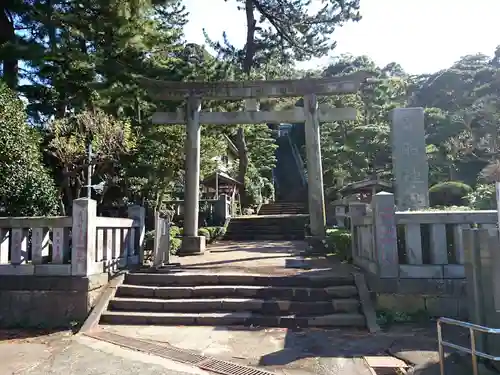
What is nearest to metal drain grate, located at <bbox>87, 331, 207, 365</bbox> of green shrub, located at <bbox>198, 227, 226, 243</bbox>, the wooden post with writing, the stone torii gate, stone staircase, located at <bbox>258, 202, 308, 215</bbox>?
the wooden post with writing

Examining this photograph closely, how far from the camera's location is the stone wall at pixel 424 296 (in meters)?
6.31

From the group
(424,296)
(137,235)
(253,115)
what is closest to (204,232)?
(253,115)

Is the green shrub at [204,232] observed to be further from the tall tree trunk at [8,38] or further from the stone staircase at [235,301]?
the stone staircase at [235,301]

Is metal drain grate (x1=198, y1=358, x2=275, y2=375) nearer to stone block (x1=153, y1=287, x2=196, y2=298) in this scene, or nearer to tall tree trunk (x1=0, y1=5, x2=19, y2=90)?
stone block (x1=153, y1=287, x2=196, y2=298)

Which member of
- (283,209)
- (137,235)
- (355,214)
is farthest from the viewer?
(283,209)

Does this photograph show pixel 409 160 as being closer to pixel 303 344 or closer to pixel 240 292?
pixel 240 292

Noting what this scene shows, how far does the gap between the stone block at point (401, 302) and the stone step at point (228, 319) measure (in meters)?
0.51

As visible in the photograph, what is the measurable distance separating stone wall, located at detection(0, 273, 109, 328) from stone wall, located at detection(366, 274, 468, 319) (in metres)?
4.86

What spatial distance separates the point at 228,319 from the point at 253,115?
25.8ft

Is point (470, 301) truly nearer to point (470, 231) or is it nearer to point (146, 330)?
point (470, 231)

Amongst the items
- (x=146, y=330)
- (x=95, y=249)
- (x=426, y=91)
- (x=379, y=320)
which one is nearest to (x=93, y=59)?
(x=95, y=249)

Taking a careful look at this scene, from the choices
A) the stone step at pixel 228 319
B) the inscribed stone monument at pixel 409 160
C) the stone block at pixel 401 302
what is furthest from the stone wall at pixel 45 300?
the inscribed stone monument at pixel 409 160

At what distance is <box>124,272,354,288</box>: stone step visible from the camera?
7.23 metres

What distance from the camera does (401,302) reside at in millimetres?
6469
